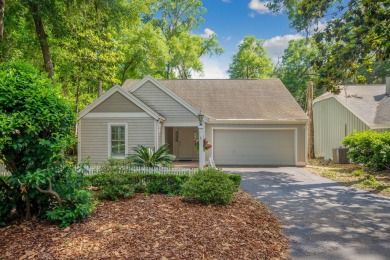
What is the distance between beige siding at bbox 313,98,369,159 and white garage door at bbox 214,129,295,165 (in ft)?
12.8

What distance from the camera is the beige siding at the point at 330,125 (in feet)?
56.7

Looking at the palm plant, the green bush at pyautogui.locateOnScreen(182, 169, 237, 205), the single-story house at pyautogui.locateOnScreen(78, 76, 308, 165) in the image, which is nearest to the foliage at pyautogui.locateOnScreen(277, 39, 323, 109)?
the single-story house at pyautogui.locateOnScreen(78, 76, 308, 165)

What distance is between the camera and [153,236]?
15.2 feet

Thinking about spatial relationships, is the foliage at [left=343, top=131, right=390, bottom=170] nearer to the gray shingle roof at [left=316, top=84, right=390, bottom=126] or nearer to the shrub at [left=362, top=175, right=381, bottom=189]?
the shrub at [left=362, top=175, right=381, bottom=189]

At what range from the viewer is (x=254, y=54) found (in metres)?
34.6

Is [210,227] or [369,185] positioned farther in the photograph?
[369,185]

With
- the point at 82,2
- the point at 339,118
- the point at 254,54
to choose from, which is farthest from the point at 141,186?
the point at 254,54

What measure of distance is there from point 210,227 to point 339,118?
1640 cm

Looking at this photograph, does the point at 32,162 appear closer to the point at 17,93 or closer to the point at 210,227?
the point at 17,93

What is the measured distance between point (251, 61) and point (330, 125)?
649 inches

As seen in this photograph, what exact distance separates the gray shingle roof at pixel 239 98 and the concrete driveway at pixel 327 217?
6.19m

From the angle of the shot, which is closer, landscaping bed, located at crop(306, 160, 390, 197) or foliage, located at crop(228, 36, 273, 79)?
landscaping bed, located at crop(306, 160, 390, 197)

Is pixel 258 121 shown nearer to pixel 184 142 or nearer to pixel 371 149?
pixel 184 142

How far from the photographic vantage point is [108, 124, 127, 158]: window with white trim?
13469mm
